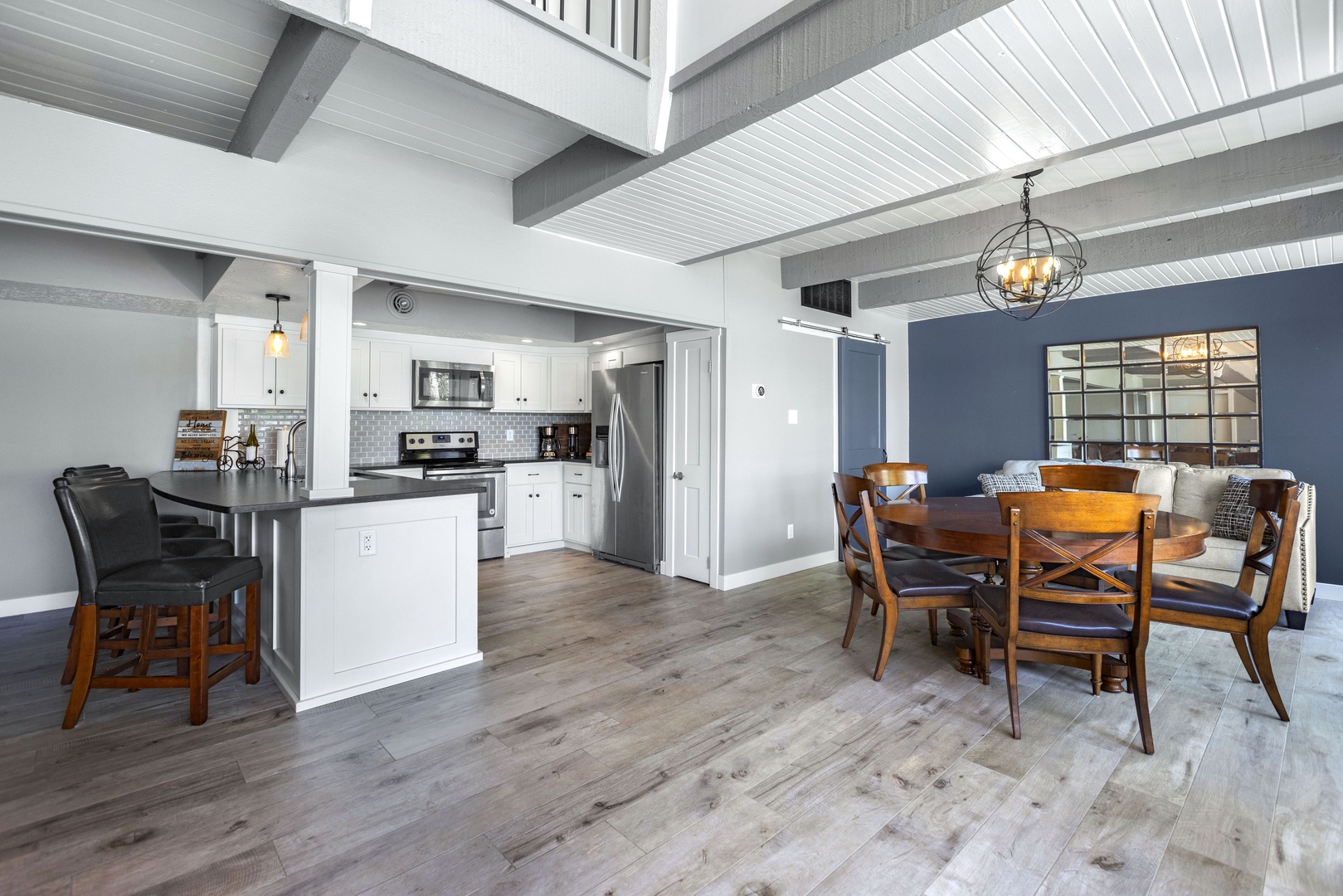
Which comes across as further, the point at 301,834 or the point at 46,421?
the point at 46,421

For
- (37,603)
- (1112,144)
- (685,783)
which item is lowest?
(685,783)

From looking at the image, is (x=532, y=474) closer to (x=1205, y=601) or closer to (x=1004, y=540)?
(x=1004, y=540)

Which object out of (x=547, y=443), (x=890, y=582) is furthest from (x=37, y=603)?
(x=890, y=582)

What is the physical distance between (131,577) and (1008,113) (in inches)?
149

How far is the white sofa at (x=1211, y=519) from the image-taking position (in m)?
3.69

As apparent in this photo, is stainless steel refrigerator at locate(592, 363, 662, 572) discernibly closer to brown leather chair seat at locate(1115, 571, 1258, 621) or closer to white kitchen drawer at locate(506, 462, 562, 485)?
white kitchen drawer at locate(506, 462, 562, 485)

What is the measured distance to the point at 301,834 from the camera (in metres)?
1.80

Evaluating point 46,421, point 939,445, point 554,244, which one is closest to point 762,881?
point 554,244

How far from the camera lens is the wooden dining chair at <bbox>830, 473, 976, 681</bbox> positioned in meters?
2.88

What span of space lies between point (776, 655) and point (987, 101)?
261 cm

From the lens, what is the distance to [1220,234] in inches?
150

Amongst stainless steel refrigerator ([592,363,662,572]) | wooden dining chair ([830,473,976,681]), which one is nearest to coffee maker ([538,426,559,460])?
stainless steel refrigerator ([592,363,662,572])

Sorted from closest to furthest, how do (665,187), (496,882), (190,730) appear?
1. (496,882)
2. (190,730)
3. (665,187)

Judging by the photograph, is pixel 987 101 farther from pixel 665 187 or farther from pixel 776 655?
pixel 776 655
